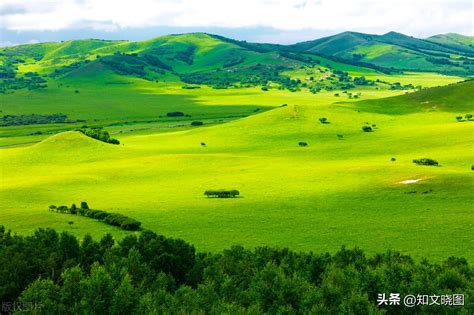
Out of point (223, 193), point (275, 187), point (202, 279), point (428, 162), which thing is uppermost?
point (428, 162)

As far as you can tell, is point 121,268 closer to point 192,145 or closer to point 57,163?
point 57,163

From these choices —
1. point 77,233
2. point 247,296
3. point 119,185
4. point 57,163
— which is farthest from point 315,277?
point 57,163

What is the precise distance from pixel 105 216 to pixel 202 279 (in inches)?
1248

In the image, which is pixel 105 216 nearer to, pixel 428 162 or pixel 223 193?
pixel 223 193

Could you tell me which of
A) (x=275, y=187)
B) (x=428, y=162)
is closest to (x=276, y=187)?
(x=275, y=187)

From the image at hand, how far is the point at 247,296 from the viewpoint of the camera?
4288 centimetres

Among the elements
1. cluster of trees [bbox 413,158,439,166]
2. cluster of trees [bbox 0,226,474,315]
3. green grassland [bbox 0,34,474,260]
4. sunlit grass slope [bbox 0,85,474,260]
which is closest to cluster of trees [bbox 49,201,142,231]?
green grassland [bbox 0,34,474,260]

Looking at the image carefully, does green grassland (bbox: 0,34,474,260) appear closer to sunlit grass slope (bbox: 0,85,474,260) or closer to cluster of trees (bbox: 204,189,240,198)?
sunlit grass slope (bbox: 0,85,474,260)

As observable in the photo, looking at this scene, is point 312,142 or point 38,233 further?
point 312,142

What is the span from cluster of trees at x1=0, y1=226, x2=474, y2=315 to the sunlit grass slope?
38.4 ft

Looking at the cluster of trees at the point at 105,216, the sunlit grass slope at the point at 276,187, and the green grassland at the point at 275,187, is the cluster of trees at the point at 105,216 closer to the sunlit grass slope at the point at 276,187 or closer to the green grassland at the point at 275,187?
the green grassland at the point at 275,187

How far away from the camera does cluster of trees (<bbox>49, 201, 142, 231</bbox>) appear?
73438mm

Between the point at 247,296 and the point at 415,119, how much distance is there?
166m

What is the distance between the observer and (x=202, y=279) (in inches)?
2037
